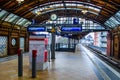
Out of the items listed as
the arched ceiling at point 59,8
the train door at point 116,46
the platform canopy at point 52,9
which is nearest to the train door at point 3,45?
the platform canopy at point 52,9

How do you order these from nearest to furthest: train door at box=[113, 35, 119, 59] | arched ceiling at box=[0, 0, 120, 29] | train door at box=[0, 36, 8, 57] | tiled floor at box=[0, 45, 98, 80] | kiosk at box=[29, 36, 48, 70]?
tiled floor at box=[0, 45, 98, 80]
kiosk at box=[29, 36, 48, 70]
arched ceiling at box=[0, 0, 120, 29]
train door at box=[0, 36, 8, 57]
train door at box=[113, 35, 119, 59]

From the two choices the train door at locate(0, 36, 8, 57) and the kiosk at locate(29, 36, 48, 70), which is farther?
the train door at locate(0, 36, 8, 57)

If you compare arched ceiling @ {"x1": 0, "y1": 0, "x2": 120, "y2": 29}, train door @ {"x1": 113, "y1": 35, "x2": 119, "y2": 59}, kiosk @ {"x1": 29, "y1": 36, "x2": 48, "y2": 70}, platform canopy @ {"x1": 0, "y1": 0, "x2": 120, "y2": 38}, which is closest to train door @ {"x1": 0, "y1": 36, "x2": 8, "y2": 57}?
platform canopy @ {"x1": 0, "y1": 0, "x2": 120, "y2": 38}

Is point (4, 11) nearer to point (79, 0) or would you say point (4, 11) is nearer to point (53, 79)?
point (79, 0)

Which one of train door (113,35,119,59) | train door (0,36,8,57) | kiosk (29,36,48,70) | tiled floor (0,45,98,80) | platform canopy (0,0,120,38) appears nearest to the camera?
tiled floor (0,45,98,80)

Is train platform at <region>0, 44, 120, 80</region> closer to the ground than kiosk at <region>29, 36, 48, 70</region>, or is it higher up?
closer to the ground

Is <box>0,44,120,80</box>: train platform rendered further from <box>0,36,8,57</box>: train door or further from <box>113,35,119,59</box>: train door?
<box>113,35,119,59</box>: train door

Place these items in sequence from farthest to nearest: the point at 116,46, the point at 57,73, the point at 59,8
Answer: the point at 59,8 < the point at 116,46 < the point at 57,73

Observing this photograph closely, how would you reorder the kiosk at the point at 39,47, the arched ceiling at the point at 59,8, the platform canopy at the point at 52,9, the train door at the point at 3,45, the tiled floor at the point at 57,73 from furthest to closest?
the train door at the point at 3,45
the platform canopy at the point at 52,9
the arched ceiling at the point at 59,8
the kiosk at the point at 39,47
the tiled floor at the point at 57,73

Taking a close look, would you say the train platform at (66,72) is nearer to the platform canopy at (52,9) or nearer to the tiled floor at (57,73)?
the tiled floor at (57,73)

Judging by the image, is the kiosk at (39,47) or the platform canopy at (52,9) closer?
the kiosk at (39,47)

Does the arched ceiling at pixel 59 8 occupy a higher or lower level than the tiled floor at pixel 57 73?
higher

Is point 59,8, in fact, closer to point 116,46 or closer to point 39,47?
point 116,46

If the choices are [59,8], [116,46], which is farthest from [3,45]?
[116,46]
